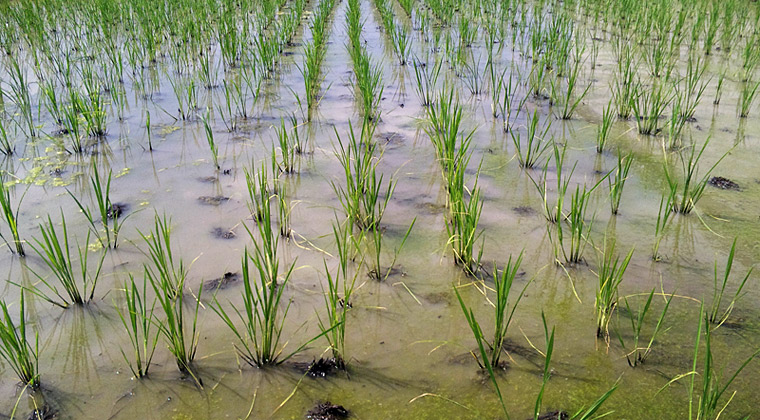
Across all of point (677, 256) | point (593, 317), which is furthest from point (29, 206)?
point (677, 256)

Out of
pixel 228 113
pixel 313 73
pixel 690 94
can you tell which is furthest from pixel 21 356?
pixel 690 94

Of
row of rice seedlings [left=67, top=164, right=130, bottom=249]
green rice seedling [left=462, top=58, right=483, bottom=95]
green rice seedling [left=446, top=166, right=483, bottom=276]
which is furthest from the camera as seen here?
green rice seedling [left=462, top=58, right=483, bottom=95]

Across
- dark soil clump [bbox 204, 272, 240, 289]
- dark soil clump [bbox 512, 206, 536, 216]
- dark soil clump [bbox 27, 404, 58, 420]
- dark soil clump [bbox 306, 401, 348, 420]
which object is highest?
dark soil clump [bbox 512, 206, 536, 216]

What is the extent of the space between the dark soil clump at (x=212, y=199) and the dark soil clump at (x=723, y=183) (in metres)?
2.19

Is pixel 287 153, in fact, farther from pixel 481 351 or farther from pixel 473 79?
pixel 473 79

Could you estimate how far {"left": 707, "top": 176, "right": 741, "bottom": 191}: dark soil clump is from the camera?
2.62 metres

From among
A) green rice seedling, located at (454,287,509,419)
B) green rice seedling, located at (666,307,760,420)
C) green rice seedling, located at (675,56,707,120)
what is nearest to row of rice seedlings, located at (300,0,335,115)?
green rice seedling, located at (675,56,707,120)

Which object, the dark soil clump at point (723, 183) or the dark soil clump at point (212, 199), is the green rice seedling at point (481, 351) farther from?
the dark soil clump at point (723, 183)

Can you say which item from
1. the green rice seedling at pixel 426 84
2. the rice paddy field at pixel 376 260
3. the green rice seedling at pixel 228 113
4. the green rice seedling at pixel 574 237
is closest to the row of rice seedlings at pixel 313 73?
the rice paddy field at pixel 376 260

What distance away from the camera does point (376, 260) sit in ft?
6.75

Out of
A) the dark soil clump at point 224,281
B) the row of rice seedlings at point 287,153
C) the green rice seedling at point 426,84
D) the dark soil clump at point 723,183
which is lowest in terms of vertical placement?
the dark soil clump at point 224,281

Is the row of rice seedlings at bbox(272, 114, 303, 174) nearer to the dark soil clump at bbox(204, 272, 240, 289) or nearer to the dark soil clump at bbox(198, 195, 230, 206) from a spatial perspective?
the dark soil clump at bbox(198, 195, 230, 206)

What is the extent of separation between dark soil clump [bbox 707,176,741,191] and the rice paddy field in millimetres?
11

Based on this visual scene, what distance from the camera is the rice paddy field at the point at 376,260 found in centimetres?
149
